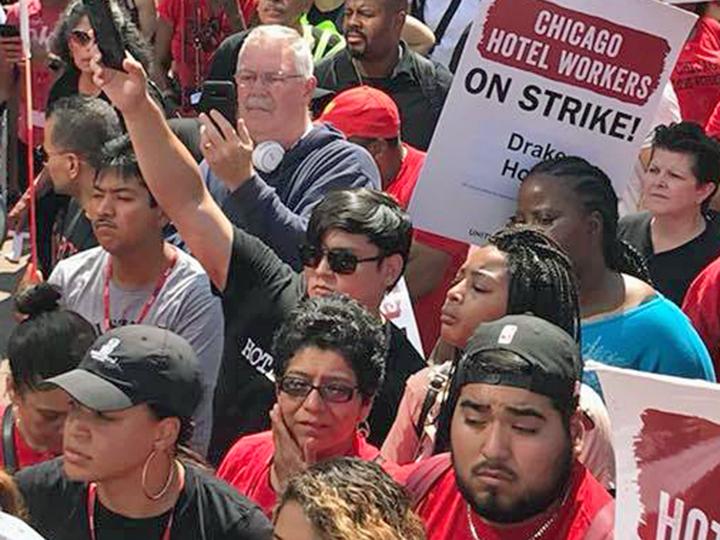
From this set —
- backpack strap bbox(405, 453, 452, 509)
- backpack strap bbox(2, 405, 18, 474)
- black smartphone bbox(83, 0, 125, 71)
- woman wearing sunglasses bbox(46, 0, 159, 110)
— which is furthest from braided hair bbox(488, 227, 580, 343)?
woman wearing sunglasses bbox(46, 0, 159, 110)

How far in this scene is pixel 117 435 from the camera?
385 centimetres

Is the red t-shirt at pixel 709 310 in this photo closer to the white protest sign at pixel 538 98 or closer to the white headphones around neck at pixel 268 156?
the white protest sign at pixel 538 98

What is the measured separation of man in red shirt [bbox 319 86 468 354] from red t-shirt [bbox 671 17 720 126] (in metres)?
1.59

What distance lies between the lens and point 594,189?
4.88 metres

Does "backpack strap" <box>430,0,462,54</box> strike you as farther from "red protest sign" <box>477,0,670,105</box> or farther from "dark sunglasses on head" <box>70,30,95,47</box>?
"red protest sign" <box>477,0,670,105</box>

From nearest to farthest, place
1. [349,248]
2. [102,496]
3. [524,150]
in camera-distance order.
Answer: [102,496], [349,248], [524,150]

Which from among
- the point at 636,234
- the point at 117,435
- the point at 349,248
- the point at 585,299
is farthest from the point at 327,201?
the point at 636,234

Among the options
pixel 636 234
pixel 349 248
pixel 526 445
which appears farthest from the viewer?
pixel 636 234

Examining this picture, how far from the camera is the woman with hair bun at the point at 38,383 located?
4.50m

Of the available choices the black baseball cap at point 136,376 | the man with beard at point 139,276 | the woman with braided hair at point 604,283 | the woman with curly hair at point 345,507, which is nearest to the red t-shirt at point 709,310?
the woman with braided hair at point 604,283

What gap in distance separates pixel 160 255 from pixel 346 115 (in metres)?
1.25

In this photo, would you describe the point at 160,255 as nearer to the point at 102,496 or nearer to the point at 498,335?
the point at 102,496

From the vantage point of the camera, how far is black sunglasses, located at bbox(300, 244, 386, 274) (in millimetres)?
4539

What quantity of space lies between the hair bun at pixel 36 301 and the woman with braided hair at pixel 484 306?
1.17 meters
